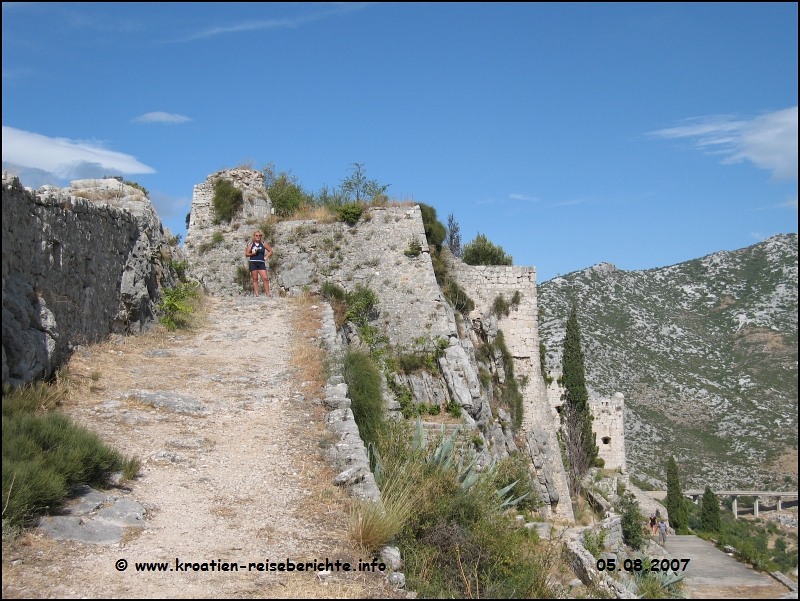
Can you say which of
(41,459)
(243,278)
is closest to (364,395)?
(41,459)

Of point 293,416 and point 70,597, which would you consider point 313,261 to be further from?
point 70,597

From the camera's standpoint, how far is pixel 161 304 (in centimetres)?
1178

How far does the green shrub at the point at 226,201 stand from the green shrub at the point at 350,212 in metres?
2.91

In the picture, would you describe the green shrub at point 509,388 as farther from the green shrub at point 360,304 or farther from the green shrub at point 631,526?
the green shrub at point 631,526

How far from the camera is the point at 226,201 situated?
18.1 meters

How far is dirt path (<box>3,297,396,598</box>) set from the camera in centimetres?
458

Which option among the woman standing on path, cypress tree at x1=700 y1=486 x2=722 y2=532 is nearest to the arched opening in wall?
the woman standing on path

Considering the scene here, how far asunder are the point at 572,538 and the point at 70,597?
1322cm

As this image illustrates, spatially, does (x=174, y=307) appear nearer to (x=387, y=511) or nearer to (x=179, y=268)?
(x=179, y=268)

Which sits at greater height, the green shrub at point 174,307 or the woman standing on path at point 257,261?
the woman standing on path at point 257,261

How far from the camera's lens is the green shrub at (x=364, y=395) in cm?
902

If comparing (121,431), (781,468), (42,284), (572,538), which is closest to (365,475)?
(121,431)

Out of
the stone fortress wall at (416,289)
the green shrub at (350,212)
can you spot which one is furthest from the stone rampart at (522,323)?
the green shrub at (350,212)

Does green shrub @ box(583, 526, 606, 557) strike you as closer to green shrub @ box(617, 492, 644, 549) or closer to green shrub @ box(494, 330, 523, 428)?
green shrub @ box(494, 330, 523, 428)
